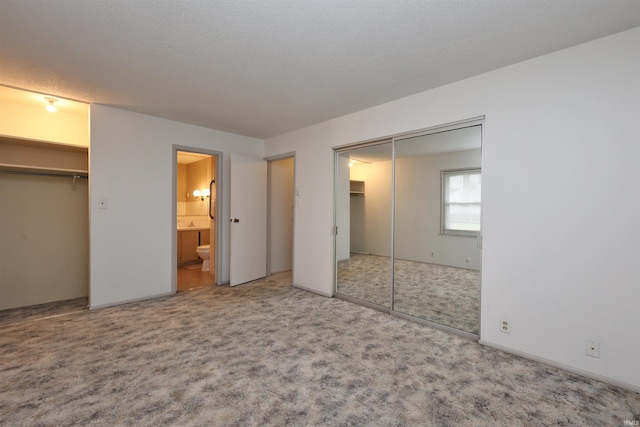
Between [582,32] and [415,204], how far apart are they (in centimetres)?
237

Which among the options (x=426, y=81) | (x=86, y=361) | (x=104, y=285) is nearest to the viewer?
(x=86, y=361)

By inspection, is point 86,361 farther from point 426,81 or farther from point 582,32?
point 582,32

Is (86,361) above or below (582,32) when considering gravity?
below

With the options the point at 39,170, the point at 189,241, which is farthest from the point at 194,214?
the point at 39,170

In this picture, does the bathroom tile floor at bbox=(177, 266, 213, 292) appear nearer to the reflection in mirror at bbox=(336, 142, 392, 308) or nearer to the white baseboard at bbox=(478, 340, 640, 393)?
the reflection in mirror at bbox=(336, 142, 392, 308)

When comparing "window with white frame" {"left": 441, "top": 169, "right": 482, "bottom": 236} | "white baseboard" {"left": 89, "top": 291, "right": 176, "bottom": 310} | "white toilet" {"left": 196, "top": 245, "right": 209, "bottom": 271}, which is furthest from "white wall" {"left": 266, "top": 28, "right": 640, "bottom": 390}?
"white toilet" {"left": 196, "top": 245, "right": 209, "bottom": 271}

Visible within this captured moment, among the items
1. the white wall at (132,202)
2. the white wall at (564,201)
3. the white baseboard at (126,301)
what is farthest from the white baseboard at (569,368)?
the white wall at (132,202)

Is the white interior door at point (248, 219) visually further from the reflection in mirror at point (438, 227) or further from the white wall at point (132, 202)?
the reflection in mirror at point (438, 227)

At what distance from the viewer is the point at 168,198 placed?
4039 millimetres

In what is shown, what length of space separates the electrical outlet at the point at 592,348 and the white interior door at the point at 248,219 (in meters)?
4.12

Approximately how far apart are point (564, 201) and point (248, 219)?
401cm

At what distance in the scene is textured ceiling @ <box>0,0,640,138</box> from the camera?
5.81ft

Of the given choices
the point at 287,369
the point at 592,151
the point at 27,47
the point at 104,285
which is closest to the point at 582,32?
the point at 592,151

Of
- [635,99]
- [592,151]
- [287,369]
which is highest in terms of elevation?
[635,99]
